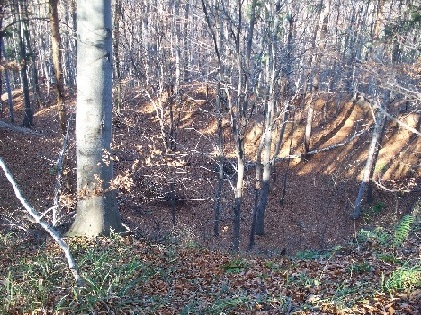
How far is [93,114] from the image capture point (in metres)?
5.30

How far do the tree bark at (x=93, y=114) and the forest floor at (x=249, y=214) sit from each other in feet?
1.22

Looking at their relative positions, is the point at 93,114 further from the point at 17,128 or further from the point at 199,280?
the point at 17,128

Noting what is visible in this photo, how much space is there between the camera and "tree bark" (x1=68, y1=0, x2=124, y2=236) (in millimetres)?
5102

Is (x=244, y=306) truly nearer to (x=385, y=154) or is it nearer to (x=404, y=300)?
(x=404, y=300)

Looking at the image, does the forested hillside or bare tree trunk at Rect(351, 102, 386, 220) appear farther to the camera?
bare tree trunk at Rect(351, 102, 386, 220)

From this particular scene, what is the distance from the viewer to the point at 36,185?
Result: 45.5 feet

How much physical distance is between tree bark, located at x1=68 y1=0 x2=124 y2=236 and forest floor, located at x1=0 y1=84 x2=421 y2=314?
0.37 m

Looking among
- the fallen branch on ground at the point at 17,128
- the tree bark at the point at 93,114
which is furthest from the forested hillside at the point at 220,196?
the fallen branch on ground at the point at 17,128

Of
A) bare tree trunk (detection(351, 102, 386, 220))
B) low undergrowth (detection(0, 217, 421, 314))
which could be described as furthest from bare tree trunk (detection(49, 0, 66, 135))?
bare tree trunk (detection(351, 102, 386, 220))

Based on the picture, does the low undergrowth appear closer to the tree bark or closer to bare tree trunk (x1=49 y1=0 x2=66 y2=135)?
the tree bark

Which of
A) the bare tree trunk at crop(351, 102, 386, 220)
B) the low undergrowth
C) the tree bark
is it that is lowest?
the bare tree trunk at crop(351, 102, 386, 220)

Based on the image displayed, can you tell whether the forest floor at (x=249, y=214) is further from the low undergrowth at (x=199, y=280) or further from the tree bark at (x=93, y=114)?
the tree bark at (x=93, y=114)

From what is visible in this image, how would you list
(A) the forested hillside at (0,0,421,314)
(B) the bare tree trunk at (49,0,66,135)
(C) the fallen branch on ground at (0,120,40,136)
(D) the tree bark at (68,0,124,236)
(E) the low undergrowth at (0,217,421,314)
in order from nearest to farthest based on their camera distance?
(E) the low undergrowth at (0,217,421,314) → (A) the forested hillside at (0,0,421,314) → (D) the tree bark at (68,0,124,236) → (B) the bare tree trunk at (49,0,66,135) → (C) the fallen branch on ground at (0,120,40,136)

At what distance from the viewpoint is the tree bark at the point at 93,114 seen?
5102 millimetres
